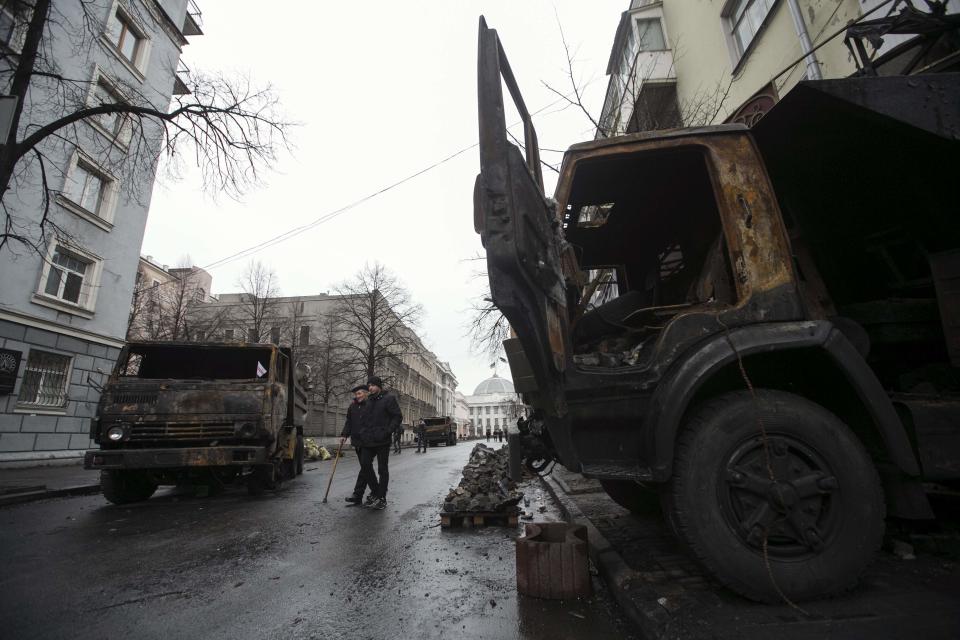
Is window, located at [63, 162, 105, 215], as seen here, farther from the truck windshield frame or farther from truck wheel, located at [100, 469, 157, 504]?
truck wheel, located at [100, 469, 157, 504]

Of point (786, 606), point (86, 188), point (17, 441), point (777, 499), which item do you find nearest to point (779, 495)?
point (777, 499)

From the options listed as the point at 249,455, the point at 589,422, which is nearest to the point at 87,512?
the point at 249,455

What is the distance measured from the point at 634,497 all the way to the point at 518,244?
312 centimetres

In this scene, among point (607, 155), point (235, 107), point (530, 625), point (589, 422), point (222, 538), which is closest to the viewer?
point (530, 625)

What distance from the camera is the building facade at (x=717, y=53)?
23.7ft

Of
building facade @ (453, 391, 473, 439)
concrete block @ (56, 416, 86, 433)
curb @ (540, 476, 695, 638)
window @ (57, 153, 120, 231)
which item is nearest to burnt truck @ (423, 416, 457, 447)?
concrete block @ (56, 416, 86, 433)

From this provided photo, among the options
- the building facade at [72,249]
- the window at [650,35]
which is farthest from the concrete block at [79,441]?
the window at [650,35]

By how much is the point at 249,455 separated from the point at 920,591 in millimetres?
6635

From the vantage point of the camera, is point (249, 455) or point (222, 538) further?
point (249, 455)

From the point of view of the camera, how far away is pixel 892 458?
216 centimetres

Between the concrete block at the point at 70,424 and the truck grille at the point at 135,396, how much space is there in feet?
31.6

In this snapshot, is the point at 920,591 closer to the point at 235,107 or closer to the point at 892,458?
the point at 892,458

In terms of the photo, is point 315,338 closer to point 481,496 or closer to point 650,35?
point 650,35

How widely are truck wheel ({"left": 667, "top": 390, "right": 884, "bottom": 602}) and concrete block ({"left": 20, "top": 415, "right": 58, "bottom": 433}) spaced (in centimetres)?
1617
